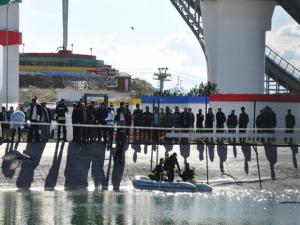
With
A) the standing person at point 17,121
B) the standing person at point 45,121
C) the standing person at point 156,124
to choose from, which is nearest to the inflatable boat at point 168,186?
the standing person at point 45,121

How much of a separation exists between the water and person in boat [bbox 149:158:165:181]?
146cm

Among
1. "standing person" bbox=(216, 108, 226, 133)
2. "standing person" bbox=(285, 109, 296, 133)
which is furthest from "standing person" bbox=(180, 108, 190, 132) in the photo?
"standing person" bbox=(285, 109, 296, 133)

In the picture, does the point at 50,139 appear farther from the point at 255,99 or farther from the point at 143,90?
the point at 143,90

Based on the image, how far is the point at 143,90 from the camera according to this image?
5694 inches

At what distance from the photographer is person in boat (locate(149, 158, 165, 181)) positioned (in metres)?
36.4

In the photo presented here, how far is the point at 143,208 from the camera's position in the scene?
31188 mm

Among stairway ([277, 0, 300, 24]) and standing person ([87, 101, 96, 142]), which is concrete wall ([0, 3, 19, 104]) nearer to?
stairway ([277, 0, 300, 24])

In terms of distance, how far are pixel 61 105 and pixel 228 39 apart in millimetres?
25065

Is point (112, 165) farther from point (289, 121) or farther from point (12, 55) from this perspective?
point (12, 55)

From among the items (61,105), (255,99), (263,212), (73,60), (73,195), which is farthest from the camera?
(73,60)

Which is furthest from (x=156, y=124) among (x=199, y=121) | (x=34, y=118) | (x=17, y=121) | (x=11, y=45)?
(x=11, y=45)

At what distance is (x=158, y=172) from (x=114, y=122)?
22.0 feet

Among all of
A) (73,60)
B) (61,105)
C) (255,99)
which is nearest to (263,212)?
(61,105)

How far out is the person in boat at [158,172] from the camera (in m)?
36.4
